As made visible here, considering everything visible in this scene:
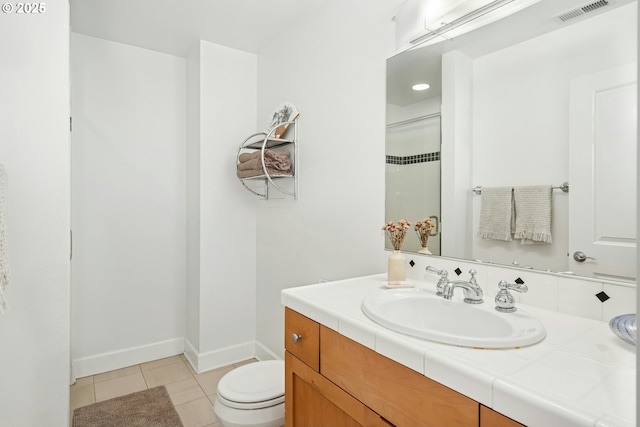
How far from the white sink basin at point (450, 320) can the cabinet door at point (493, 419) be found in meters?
0.16

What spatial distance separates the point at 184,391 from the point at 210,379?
20 centimetres

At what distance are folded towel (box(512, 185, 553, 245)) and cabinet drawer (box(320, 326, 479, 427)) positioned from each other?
678mm

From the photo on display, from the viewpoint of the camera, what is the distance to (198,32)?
242cm

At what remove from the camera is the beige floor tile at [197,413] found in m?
1.96

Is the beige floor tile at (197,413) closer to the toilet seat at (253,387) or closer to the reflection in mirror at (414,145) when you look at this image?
the toilet seat at (253,387)

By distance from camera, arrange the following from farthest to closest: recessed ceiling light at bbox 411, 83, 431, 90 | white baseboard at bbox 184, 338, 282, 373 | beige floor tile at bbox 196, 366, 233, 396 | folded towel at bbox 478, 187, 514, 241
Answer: white baseboard at bbox 184, 338, 282, 373 < beige floor tile at bbox 196, 366, 233, 396 < recessed ceiling light at bbox 411, 83, 431, 90 < folded towel at bbox 478, 187, 514, 241

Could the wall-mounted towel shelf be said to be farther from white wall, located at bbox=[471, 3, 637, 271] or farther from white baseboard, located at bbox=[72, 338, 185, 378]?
white baseboard, located at bbox=[72, 338, 185, 378]

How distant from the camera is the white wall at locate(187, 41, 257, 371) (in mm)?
2551

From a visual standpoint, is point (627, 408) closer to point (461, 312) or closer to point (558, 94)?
point (461, 312)

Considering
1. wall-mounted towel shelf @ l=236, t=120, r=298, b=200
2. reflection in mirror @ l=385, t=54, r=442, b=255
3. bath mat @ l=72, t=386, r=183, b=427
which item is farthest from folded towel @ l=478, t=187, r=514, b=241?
bath mat @ l=72, t=386, r=183, b=427

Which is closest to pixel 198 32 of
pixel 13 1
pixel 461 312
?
pixel 13 1

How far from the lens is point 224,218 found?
104 inches

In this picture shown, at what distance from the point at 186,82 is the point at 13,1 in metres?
1.37

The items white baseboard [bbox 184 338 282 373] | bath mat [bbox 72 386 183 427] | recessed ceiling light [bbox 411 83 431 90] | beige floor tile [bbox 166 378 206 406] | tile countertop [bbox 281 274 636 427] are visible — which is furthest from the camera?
white baseboard [bbox 184 338 282 373]
